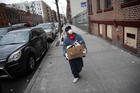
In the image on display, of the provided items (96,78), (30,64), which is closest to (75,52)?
(96,78)

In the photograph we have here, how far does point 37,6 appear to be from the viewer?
96375mm

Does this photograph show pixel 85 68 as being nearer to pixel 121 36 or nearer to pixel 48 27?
pixel 121 36

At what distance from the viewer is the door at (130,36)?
4.91m

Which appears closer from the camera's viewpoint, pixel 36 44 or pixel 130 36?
pixel 130 36

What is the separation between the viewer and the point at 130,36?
17.2ft

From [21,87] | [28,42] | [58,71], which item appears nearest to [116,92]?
[58,71]

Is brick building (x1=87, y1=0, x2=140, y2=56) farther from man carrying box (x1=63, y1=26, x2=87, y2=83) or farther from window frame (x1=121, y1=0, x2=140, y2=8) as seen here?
man carrying box (x1=63, y1=26, x2=87, y2=83)

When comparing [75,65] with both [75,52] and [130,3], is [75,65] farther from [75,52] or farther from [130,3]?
[130,3]

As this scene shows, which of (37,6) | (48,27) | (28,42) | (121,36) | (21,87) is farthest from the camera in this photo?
(37,6)

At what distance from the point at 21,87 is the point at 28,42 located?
1.97 meters

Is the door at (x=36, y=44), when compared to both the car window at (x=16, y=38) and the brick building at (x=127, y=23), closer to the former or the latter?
the car window at (x=16, y=38)

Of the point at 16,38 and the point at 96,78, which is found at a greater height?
the point at 16,38

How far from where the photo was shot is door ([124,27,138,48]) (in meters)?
4.91

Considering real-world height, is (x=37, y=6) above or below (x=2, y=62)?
above
